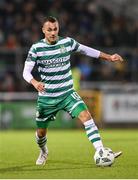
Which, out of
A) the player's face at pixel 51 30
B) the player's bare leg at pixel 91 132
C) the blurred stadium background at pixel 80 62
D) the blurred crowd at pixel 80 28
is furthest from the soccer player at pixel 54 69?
the blurred crowd at pixel 80 28

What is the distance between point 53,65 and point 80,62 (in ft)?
45.1

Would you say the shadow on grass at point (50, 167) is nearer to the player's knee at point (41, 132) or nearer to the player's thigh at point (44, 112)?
the player's knee at point (41, 132)

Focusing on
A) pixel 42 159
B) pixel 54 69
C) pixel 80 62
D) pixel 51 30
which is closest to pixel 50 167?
pixel 42 159

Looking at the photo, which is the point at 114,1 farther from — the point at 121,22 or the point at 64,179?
the point at 64,179

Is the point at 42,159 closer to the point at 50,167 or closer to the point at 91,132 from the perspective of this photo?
the point at 50,167

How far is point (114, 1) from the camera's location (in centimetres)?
2931

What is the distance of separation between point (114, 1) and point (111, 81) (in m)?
5.10

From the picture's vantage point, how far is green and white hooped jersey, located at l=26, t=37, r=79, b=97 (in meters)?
11.3

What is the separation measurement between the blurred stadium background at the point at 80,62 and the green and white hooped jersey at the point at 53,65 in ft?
40.9

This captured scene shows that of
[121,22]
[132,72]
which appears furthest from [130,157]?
[121,22]

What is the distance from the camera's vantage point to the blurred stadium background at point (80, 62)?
79.5 ft

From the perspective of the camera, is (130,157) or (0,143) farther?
(0,143)

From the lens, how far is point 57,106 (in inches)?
449

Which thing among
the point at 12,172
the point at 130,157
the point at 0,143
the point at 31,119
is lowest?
the point at 31,119
